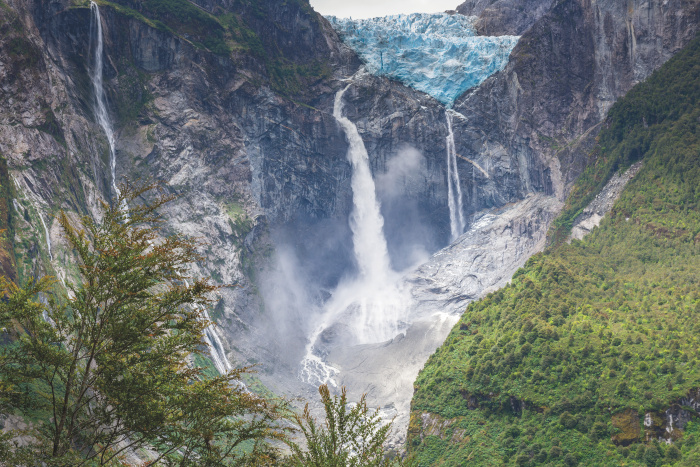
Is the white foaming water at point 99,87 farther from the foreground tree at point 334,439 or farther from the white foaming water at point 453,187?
the foreground tree at point 334,439

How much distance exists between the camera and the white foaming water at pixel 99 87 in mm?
86406

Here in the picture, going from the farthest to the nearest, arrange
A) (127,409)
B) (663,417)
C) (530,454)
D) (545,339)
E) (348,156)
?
(348,156) → (545,339) → (530,454) → (663,417) → (127,409)

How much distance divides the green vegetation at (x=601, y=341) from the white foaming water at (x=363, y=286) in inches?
897

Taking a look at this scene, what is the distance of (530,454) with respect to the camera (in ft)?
171

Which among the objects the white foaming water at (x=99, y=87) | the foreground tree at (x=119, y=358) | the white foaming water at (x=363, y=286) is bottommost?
the foreground tree at (x=119, y=358)

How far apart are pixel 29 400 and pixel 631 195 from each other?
7683cm

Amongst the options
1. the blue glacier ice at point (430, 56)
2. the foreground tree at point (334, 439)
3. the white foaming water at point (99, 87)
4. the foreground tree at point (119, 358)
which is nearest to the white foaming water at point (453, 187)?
the blue glacier ice at point (430, 56)

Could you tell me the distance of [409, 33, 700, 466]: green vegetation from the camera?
166ft

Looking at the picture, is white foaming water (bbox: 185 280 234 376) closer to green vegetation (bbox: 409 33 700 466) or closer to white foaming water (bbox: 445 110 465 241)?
green vegetation (bbox: 409 33 700 466)

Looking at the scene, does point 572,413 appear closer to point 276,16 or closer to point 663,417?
point 663,417

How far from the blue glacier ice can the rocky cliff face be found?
9.41 ft

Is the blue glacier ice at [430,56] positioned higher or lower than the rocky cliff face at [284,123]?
higher

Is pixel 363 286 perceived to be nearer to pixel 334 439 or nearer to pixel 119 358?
pixel 334 439

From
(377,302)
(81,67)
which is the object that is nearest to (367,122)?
(377,302)
